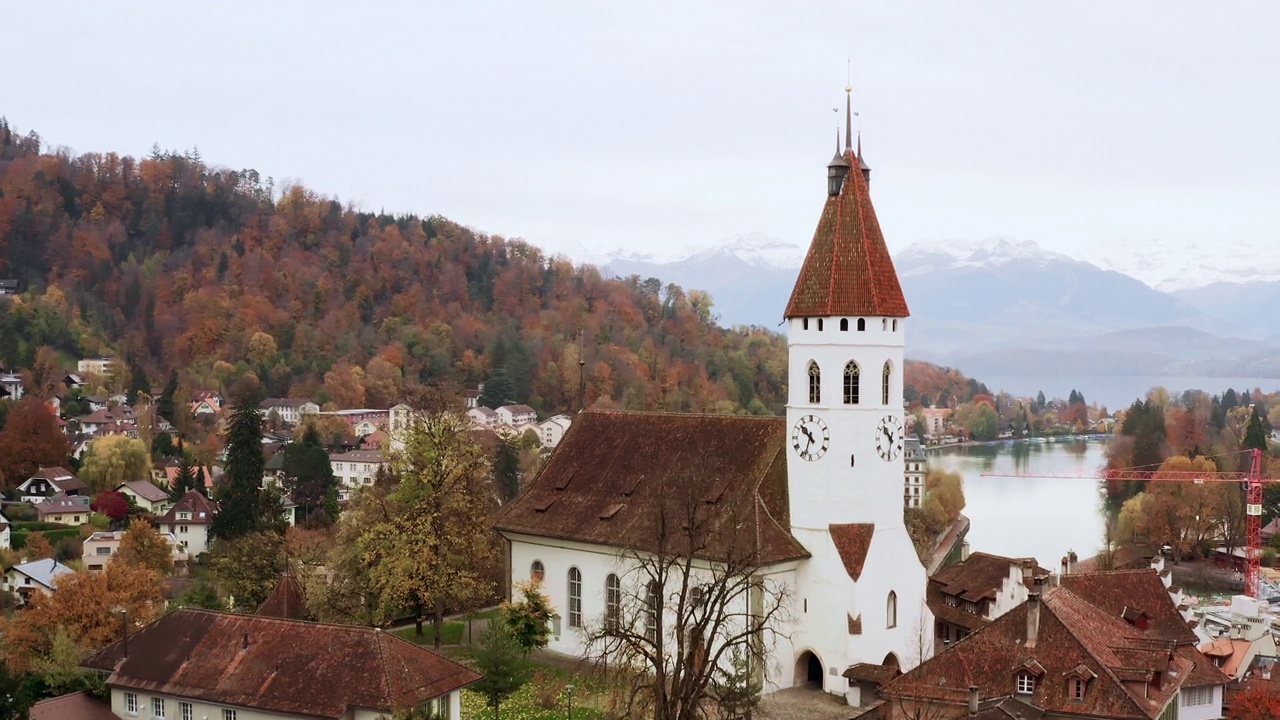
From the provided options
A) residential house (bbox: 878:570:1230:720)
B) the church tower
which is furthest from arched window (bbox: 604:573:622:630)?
residential house (bbox: 878:570:1230:720)

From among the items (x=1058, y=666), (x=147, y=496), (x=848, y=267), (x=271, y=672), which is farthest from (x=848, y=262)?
(x=147, y=496)

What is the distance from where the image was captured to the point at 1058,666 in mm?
31203

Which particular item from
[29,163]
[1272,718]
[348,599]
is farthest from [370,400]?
[1272,718]

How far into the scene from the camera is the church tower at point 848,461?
119 feet

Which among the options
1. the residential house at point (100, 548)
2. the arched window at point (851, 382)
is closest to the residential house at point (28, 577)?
the residential house at point (100, 548)

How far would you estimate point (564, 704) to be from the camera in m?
35.4

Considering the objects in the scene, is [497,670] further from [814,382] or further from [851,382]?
[851,382]

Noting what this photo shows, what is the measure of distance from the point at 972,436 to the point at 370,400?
91.0 meters

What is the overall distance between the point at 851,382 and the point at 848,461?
217 cm

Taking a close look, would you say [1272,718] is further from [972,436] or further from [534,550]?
[972,436]

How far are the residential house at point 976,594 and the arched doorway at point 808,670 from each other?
15.7 feet

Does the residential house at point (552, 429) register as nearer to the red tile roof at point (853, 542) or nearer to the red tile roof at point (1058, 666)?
the red tile roof at point (853, 542)

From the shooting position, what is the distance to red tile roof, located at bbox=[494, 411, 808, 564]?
3681cm

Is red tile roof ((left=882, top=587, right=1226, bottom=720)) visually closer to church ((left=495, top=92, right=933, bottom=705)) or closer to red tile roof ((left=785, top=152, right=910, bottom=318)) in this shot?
church ((left=495, top=92, right=933, bottom=705))
